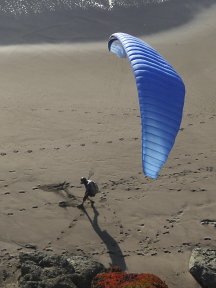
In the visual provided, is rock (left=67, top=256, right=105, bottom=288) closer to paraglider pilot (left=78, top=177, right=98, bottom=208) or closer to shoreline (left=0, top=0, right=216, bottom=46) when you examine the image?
paraglider pilot (left=78, top=177, right=98, bottom=208)

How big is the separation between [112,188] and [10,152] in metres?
3.31

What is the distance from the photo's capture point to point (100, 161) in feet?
46.7

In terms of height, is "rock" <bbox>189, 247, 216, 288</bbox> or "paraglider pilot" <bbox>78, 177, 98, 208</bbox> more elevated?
"paraglider pilot" <bbox>78, 177, 98, 208</bbox>

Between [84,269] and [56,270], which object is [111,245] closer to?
[84,269]

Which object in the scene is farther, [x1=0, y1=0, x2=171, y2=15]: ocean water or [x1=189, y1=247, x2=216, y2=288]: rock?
[x1=0, y1=0, x2=171, y2=15]: ocean water

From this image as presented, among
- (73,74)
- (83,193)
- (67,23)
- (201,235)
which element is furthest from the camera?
(67,23)

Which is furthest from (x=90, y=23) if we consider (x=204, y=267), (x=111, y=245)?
(x=204, y=267)

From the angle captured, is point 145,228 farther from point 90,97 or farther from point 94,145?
point 90,97

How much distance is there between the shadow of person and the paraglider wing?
2674 millimetres

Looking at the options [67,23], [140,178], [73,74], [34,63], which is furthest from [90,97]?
[67,23]

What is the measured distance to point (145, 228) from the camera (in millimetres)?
11852

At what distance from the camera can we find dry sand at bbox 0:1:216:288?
11430mm

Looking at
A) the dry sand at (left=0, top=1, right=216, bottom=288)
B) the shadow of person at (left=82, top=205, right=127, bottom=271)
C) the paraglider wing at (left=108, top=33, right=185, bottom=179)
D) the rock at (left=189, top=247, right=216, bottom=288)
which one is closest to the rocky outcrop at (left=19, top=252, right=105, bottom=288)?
the shadow of person at (left=82, top=205, right=127, bottom=271)

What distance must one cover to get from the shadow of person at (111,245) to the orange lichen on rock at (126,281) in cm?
64
